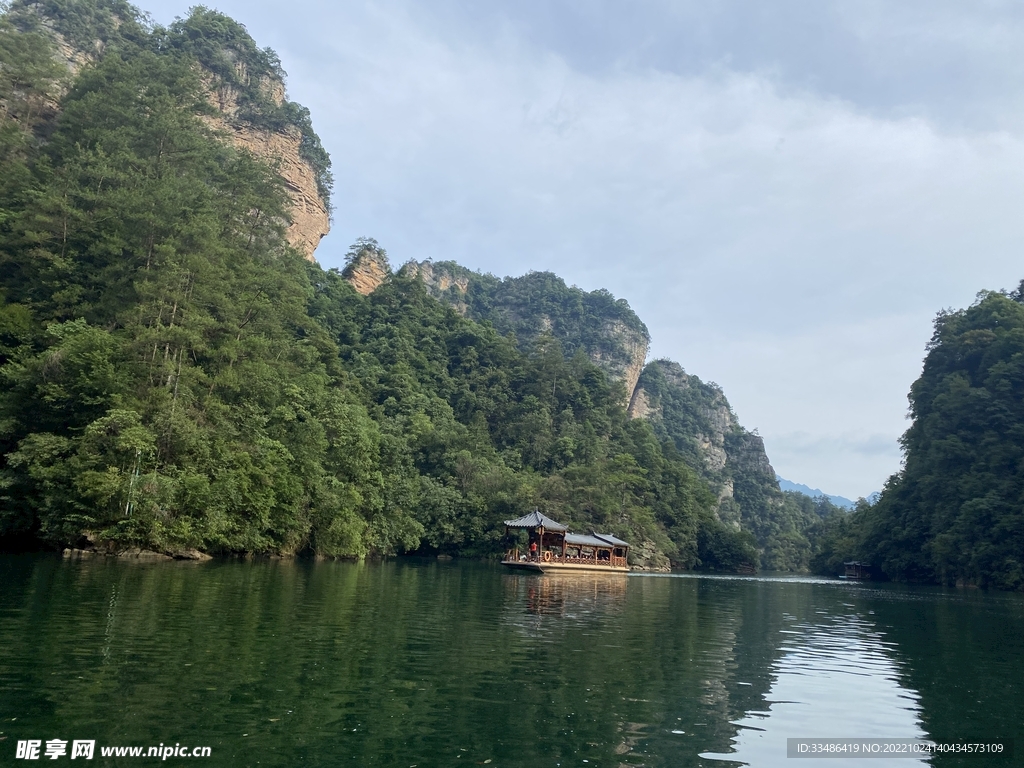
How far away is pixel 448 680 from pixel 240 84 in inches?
3119

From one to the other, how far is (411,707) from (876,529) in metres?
62.6

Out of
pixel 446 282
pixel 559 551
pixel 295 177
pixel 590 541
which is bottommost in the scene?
pixel 559 551

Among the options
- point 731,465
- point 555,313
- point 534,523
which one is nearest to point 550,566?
point 534,523

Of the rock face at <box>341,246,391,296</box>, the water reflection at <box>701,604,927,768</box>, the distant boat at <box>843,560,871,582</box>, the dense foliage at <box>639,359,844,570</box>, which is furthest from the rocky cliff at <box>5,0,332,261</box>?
the dense foliage at <box>639,359,844,570</box>

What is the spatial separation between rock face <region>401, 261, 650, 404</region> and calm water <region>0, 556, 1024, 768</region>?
103531 mm

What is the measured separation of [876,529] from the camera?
59.3 meters

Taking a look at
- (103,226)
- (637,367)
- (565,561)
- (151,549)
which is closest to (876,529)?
(565,561)

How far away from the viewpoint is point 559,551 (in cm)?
3916

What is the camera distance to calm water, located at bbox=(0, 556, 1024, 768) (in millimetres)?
5973

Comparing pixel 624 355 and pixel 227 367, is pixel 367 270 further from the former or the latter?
pixel 624 355

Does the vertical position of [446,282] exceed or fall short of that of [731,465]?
it exceeds it

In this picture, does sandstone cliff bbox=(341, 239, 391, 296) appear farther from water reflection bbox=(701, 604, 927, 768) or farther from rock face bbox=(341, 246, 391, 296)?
water reflection bbox=(701, 604, 927, 768)

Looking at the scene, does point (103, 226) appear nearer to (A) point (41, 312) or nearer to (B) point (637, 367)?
(A) point (41, 312)

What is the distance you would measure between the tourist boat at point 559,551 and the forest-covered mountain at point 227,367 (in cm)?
921
